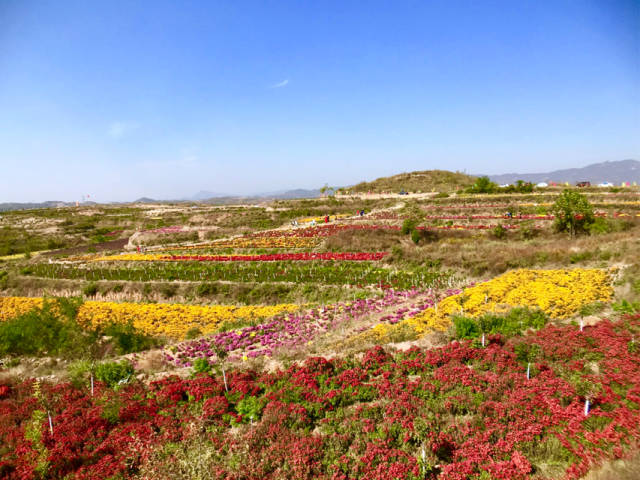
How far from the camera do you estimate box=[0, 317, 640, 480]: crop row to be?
20.1 ft

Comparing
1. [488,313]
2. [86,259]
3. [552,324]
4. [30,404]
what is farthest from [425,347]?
[86,259]

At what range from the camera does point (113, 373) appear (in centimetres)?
1077

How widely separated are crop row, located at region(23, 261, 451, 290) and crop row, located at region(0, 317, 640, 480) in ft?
36.7

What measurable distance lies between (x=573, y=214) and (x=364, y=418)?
1112 inches

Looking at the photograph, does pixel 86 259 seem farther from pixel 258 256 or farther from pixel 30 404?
pixel 30 404

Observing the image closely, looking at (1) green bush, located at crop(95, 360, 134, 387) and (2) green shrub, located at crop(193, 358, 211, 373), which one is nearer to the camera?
(1) green bush, located at crop(95, 360, 134, 387)

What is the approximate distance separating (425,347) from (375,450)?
5387 millimetres

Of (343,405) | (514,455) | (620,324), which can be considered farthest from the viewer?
(620,324)

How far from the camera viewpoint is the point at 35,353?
14.7 meters

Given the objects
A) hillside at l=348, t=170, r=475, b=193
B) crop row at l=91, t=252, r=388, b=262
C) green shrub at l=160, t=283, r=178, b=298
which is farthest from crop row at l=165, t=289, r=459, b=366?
hillside at l=348, t=170, r=475, b=193

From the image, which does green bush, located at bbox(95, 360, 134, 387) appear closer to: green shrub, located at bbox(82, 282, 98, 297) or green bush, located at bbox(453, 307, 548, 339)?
green bush, located at bbox(453, 307, 548, 339)

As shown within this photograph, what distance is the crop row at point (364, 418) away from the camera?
6133 mm

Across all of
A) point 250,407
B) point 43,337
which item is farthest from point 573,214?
point 43,337

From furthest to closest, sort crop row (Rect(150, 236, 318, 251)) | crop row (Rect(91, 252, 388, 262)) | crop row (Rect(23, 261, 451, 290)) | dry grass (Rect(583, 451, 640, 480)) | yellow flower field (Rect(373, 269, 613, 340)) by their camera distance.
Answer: crop row (Rect(150, 236, 318, 251)) < crop row (Rect(91, 252, 388, 262)) < crop row (Rect(23, 261, 451, 290)) < yellow flower field (Rect(373, 269, 613, 340)) < dry grass (Rect(583, 451, 640, 480))
